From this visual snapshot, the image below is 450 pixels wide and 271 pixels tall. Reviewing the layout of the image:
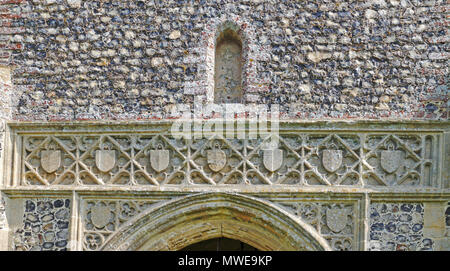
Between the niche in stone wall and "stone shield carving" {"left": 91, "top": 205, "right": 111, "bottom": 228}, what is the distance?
1447 mm

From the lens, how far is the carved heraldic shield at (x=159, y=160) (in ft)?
25.3

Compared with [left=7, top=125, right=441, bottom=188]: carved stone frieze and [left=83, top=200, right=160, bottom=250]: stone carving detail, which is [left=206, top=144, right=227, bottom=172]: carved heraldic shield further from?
[left=83, top=200, right=160, bottom=250]: stone carving detail

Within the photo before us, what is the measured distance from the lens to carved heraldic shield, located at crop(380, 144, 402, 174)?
748cm

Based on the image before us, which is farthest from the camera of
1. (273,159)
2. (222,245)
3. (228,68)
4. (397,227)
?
(222,245)

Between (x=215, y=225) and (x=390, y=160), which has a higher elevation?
(x=390, y=160)

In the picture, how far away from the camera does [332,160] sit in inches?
297

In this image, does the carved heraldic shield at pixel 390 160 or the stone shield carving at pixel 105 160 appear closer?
the carved heraldic shield at pixel 390 160

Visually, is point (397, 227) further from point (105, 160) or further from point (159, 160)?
point (105, 160)

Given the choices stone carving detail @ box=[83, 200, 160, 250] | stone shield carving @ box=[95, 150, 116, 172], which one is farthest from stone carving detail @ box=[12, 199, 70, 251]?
stone shield carving @ box=[95, 150, 116, 172]

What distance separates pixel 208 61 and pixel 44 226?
2.16 m

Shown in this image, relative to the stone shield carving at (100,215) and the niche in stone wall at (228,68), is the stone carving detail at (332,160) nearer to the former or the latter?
the niche in stone wall at (228,68)

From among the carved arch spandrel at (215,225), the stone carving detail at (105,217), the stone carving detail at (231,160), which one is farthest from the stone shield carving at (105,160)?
the carved arch spandrel at (215,225)

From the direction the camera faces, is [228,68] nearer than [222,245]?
Yes

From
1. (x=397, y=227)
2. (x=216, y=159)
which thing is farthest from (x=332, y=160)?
(x=216, y=159)
